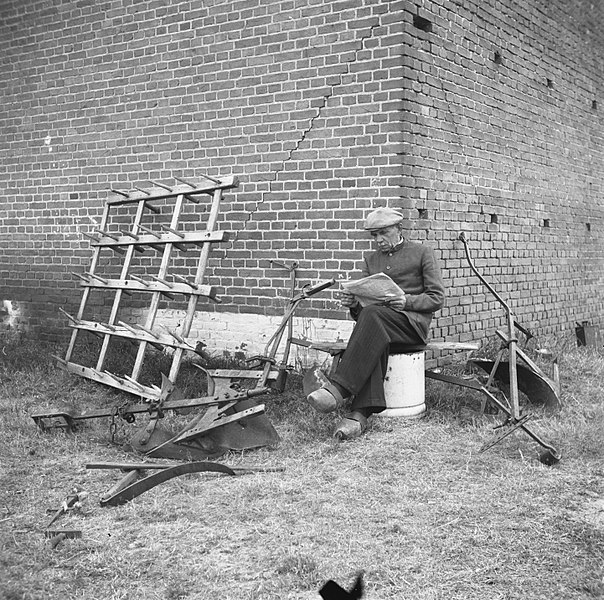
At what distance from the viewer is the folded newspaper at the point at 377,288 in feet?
18.7

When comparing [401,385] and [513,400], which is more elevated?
[513,400]

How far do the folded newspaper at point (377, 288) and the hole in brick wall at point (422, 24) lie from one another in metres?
2.39

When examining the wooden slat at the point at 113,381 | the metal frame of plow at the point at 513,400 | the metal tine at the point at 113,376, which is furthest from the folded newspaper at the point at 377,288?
the metal tine at the point at 113,376

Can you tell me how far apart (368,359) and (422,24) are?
3.11 m

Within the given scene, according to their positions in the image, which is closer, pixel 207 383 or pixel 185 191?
pixel 207 383

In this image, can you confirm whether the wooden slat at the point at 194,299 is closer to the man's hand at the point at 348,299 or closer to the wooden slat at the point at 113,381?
the wooden slat at the point at 113,381

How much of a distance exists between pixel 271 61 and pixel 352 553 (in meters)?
4.89

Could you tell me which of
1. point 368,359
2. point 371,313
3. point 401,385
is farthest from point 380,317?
point 401,385

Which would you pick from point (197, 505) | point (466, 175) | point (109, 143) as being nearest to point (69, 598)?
point (197, 505)

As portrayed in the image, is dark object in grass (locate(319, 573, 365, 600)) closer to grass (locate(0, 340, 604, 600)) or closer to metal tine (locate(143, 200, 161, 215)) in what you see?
grass (locate(0, 340, 604, 600))

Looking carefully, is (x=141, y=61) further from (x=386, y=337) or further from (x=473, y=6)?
(x=386, y=337)

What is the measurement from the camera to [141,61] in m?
8.12

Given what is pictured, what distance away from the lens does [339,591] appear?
3.27m

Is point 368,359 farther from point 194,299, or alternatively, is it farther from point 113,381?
point 113,381
